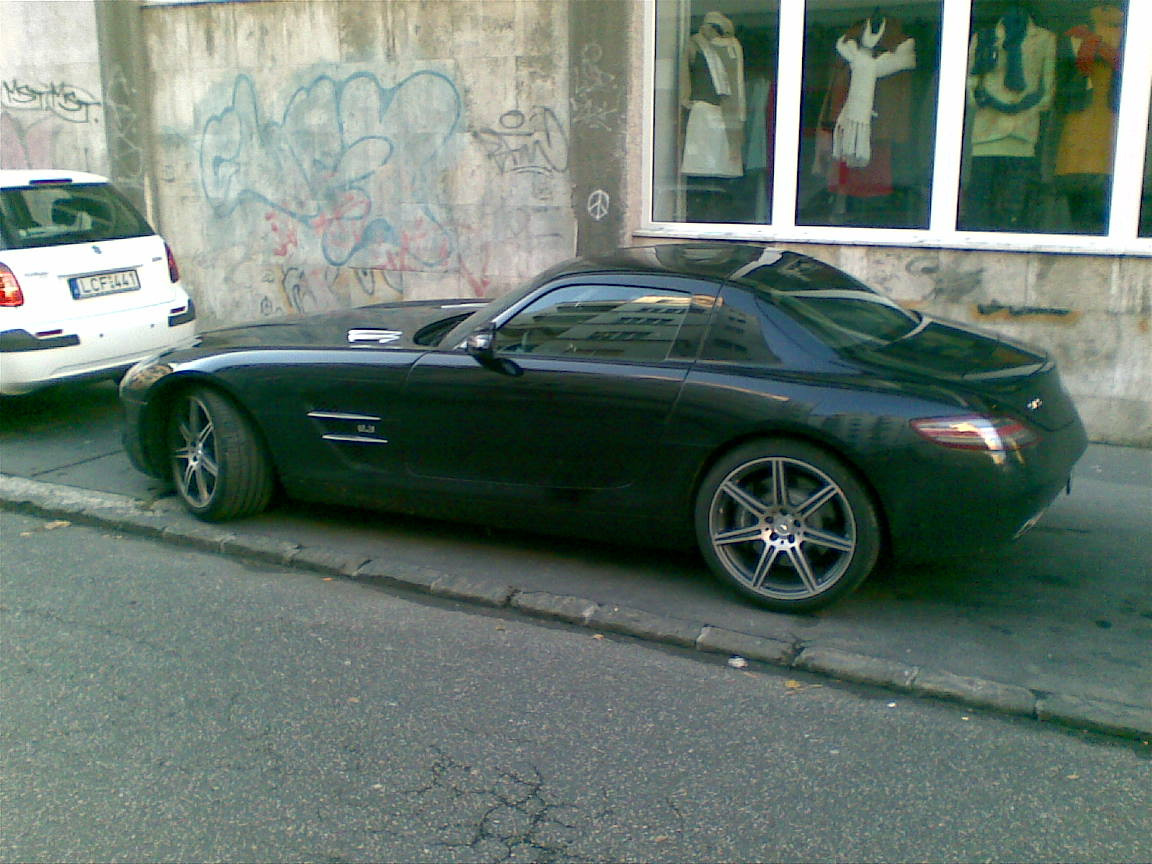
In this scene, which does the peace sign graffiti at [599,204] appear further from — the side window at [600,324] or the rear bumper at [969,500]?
the rear bumper at [969,500]

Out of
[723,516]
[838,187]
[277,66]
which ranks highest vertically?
[277,66]

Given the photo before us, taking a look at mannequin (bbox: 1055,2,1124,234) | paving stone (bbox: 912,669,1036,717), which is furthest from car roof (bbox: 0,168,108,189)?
mannequin (bbox: 1055,2,1124,234)

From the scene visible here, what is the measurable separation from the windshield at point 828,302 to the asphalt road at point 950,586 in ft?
3.10

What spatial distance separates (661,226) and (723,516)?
469 centimetres

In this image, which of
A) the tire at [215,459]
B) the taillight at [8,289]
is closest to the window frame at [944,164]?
the tire at [215,459]

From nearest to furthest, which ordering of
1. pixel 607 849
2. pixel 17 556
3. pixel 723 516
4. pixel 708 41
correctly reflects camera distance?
pixel 607 849 → pixel 723 516 → pixel 17 556 → pixel 708 41

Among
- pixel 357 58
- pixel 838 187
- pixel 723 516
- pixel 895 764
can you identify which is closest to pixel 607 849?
pixel 895 764

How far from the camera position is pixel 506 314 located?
5234 mm

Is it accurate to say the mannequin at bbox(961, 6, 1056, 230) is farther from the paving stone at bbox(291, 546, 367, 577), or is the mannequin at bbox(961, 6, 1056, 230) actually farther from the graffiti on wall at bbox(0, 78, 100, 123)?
the graffiti on wall at bbox(0, 78, 100, 123)

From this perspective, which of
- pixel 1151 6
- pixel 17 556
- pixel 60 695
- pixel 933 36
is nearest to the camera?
pixel 60 695

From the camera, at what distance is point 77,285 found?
7.68m

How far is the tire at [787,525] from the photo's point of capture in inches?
176

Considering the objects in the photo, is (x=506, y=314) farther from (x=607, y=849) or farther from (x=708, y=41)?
(x=708, y=41)

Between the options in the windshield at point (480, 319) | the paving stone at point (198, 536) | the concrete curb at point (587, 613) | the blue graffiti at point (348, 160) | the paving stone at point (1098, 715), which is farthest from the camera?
the blue graffiti at point (348, 160)
